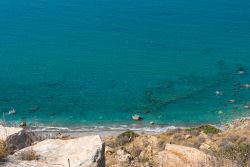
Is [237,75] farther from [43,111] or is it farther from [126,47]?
[43,111]

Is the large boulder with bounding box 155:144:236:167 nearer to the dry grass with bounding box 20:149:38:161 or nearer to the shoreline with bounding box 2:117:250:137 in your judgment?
the dry grass with bounding box 20:149:38:161

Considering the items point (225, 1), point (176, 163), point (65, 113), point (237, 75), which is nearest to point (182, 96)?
point (237, 75)

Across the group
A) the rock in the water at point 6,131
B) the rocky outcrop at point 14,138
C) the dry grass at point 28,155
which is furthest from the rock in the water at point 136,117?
the dry grass at point 28,155

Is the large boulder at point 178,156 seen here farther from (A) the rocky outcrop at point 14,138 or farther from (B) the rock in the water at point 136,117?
(B) the rock in the water at point 136,117

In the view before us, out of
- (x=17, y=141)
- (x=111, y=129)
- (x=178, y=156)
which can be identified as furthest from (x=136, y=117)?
(x=17, y=141)

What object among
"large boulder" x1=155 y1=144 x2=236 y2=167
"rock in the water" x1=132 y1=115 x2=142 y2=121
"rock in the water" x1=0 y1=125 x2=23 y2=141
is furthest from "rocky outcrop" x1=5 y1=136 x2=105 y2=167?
"rock in the water" x1=132 y1=115 x2=142 y2=121
